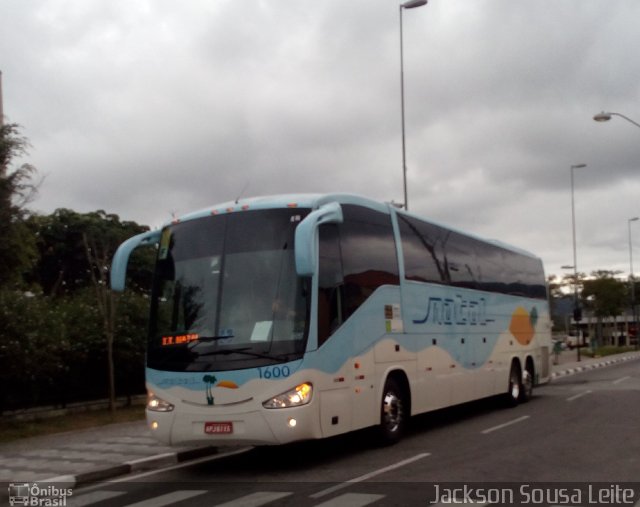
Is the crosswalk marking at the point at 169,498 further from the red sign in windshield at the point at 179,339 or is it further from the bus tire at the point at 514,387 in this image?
the bus tire at the point at 514,387

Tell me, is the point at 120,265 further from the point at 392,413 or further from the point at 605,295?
the point at 605,295

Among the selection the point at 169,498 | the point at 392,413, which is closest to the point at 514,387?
the point at 392,413

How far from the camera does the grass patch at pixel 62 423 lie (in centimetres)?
1565

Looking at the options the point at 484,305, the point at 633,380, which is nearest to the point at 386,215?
the point at 484,305

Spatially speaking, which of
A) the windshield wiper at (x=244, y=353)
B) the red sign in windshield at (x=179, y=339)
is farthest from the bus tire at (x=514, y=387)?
the red sign in windshield at (x=179, y=339)

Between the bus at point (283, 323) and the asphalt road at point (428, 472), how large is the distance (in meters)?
0.60

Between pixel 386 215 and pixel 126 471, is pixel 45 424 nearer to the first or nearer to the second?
pixel 126 471

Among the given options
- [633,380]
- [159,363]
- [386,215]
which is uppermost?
[386,215]

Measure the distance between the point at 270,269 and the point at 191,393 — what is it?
1.95 metres

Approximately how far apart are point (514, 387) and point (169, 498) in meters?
12.1

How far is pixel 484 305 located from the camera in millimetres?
17531

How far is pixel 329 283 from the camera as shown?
10883 mm

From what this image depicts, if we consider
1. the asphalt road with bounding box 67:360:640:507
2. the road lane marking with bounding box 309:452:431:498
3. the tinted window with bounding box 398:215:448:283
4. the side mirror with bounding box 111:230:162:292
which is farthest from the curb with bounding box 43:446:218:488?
the tinted window with bounding box 398:215:448:283

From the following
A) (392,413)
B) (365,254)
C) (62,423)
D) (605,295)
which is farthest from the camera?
(605,295)
